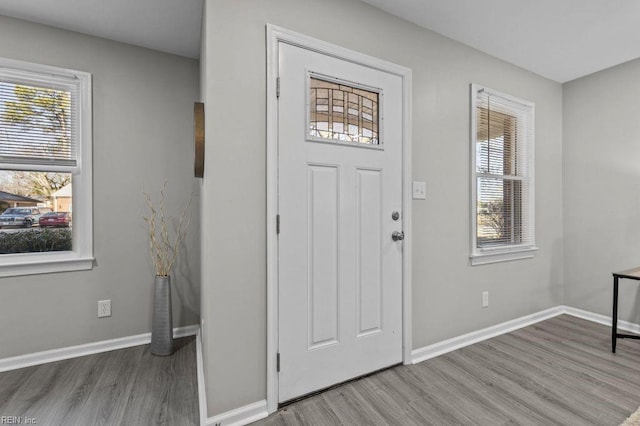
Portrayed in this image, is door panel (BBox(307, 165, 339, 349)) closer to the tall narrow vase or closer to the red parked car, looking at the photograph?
the tall narrow vase

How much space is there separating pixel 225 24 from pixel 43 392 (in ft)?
8.05

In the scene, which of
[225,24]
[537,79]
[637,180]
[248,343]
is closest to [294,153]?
[225,24]

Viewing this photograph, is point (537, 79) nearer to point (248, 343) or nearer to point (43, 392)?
point (248, 343)

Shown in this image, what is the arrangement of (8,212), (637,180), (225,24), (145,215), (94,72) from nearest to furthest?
(225,24) < (8,212) < (94,72) < (145,215) < (637,180)

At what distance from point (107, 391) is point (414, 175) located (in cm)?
252

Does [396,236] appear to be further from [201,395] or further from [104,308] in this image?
[104,308]

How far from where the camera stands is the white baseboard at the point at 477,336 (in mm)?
2340

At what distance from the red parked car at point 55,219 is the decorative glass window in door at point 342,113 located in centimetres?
210

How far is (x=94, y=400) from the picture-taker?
1843 mm

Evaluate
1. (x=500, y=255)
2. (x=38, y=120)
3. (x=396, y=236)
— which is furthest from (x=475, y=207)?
(x=38, y=120)

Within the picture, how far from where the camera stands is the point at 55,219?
241 centimetres

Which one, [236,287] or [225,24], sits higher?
[225,24]

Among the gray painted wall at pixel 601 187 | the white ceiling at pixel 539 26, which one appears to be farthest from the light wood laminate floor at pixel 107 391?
the gray painted wall at pixel 601 187

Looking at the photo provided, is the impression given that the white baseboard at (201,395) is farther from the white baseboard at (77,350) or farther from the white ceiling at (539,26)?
the white ceiling at (539,26)
